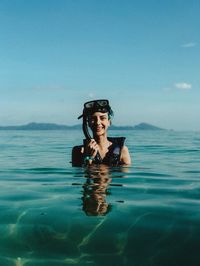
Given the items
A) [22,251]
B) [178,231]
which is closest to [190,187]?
[178,231]

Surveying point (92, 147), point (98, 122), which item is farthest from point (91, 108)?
point (92, 147)

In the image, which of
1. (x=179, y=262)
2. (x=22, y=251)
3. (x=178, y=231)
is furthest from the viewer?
(x=178, y=231)

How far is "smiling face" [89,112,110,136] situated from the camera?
845 centimetres

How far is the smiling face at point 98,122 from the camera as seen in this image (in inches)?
333

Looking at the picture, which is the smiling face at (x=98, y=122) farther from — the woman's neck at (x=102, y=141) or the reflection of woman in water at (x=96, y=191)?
the reflection of woman in water at (x=96, y=191)

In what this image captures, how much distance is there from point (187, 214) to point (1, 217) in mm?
2443

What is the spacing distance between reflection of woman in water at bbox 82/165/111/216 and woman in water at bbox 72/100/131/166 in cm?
28

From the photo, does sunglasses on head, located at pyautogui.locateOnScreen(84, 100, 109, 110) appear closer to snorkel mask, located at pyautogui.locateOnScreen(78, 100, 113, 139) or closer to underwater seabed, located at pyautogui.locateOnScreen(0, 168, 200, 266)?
snorkel mask, located at pyautogui.locateOnScreen(78, 100, 113, 139)

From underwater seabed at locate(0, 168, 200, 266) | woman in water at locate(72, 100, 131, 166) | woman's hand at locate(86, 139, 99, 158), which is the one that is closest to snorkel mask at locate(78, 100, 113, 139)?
woman in water at locate(72, 100, 131, 166)

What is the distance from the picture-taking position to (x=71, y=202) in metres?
5.70

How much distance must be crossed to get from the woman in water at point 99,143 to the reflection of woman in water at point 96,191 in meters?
0.28

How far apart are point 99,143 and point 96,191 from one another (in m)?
2.64

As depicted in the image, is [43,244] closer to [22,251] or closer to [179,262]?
[22,251]

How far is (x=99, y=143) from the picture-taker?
29.8ft
